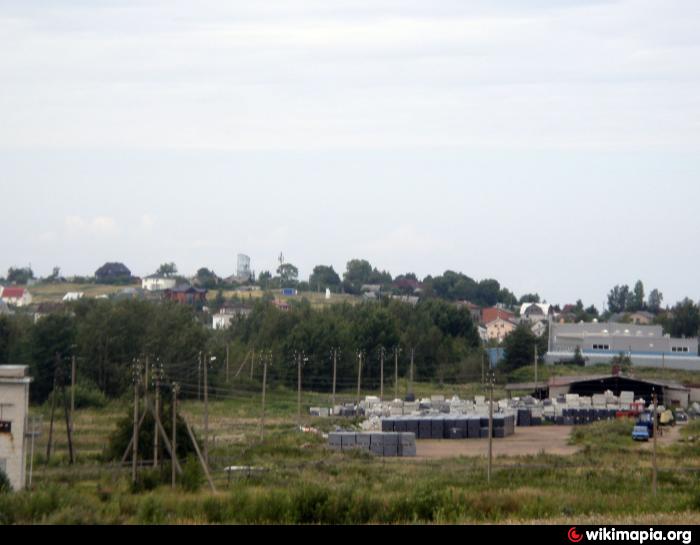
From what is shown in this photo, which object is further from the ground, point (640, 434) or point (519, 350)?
point (519, 350)

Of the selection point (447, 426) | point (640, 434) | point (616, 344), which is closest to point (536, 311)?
point (616, 344)

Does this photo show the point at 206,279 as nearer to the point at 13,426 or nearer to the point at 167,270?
the point at 167,270

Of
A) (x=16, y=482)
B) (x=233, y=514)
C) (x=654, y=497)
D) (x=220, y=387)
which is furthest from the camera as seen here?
(x=220, y=387)

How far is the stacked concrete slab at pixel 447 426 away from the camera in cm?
4272

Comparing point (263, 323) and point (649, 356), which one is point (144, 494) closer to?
point (263, 323)

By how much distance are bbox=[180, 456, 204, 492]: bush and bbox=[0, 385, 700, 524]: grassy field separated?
0.29 m

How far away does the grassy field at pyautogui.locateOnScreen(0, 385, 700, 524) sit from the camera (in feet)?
60.2

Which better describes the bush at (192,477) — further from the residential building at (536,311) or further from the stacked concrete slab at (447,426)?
the residential building at (536,311)

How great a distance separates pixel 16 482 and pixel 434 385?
52.7 m

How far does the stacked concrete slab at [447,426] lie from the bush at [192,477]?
16757mm

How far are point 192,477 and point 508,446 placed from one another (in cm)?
1676

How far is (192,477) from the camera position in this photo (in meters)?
24.7

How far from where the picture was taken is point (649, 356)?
87.6m
